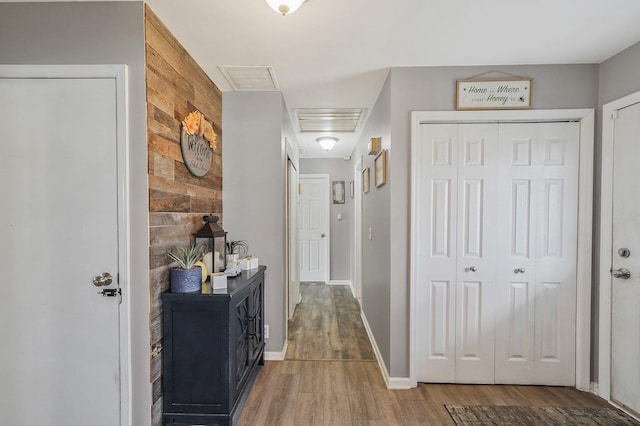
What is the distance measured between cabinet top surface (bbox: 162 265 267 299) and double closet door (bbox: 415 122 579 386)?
4.13 feet

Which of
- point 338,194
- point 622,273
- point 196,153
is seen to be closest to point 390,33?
point 196,153

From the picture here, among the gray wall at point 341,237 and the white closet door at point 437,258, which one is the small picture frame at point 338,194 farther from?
the white closet door at point 437,258

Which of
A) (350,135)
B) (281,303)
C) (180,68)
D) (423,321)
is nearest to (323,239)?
(350,135)

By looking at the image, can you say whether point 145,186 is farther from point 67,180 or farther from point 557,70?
point 557,70

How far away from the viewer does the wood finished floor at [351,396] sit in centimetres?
187

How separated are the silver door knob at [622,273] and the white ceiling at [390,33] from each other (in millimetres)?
1507

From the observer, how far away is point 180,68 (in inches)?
73.6

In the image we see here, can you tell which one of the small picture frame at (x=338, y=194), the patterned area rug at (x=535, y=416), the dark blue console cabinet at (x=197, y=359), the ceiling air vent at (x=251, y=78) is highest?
the ceiling air vent at (x=251, y=78)

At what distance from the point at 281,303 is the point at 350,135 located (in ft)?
8.37

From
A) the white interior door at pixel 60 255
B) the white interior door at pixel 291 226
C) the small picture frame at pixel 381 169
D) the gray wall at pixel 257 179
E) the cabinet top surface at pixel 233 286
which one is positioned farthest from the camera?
the white interior door at pixel 291 226

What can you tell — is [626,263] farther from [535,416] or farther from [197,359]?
[197,359]

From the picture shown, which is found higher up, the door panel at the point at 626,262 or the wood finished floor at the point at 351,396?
the door panel at the point at 626,262

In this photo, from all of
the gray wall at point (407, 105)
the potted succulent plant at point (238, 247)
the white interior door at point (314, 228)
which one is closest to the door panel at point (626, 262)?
the gray wall at point (407, 105)

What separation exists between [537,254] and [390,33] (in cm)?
193
